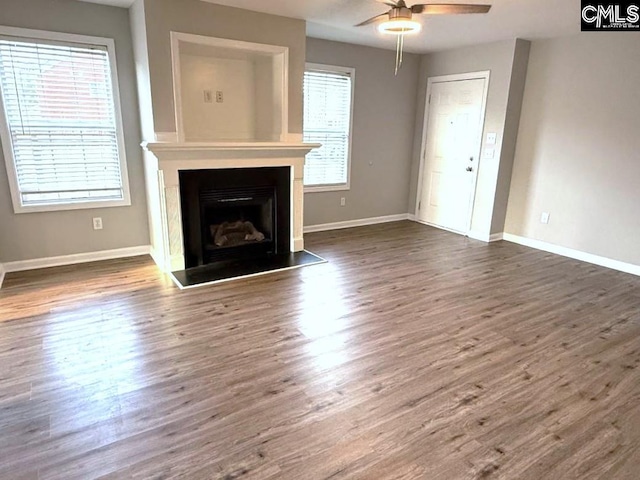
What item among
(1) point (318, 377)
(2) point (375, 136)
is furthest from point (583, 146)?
(1) point (318, 377)

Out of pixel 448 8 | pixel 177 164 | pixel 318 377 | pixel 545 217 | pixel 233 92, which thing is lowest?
pixel 318 377

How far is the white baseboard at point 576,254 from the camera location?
4.25 metres

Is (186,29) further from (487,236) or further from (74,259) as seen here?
(487,236)

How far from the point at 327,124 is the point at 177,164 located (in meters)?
2.40

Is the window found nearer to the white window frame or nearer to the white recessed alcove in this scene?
the white recessed alcove

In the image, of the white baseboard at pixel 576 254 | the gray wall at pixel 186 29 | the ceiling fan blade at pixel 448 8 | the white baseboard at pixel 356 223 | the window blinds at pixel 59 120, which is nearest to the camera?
the ceiling fan blade at pixel 448 8

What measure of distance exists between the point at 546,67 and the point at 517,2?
1660 mm

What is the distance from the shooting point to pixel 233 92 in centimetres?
431

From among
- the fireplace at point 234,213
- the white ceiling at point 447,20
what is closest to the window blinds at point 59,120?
the white ceiling at point 447,20

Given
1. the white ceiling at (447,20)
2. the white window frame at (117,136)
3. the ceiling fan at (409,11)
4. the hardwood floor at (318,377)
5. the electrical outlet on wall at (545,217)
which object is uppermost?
the white ceiling at (447,20)

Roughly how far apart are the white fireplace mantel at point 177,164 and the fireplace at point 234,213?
0.07 m

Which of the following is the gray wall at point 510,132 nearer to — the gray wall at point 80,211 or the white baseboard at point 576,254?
the white baseboard at point 576,254

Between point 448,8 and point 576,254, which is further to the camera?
point 576,254

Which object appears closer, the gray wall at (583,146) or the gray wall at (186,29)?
the gray wall at (186,29)
